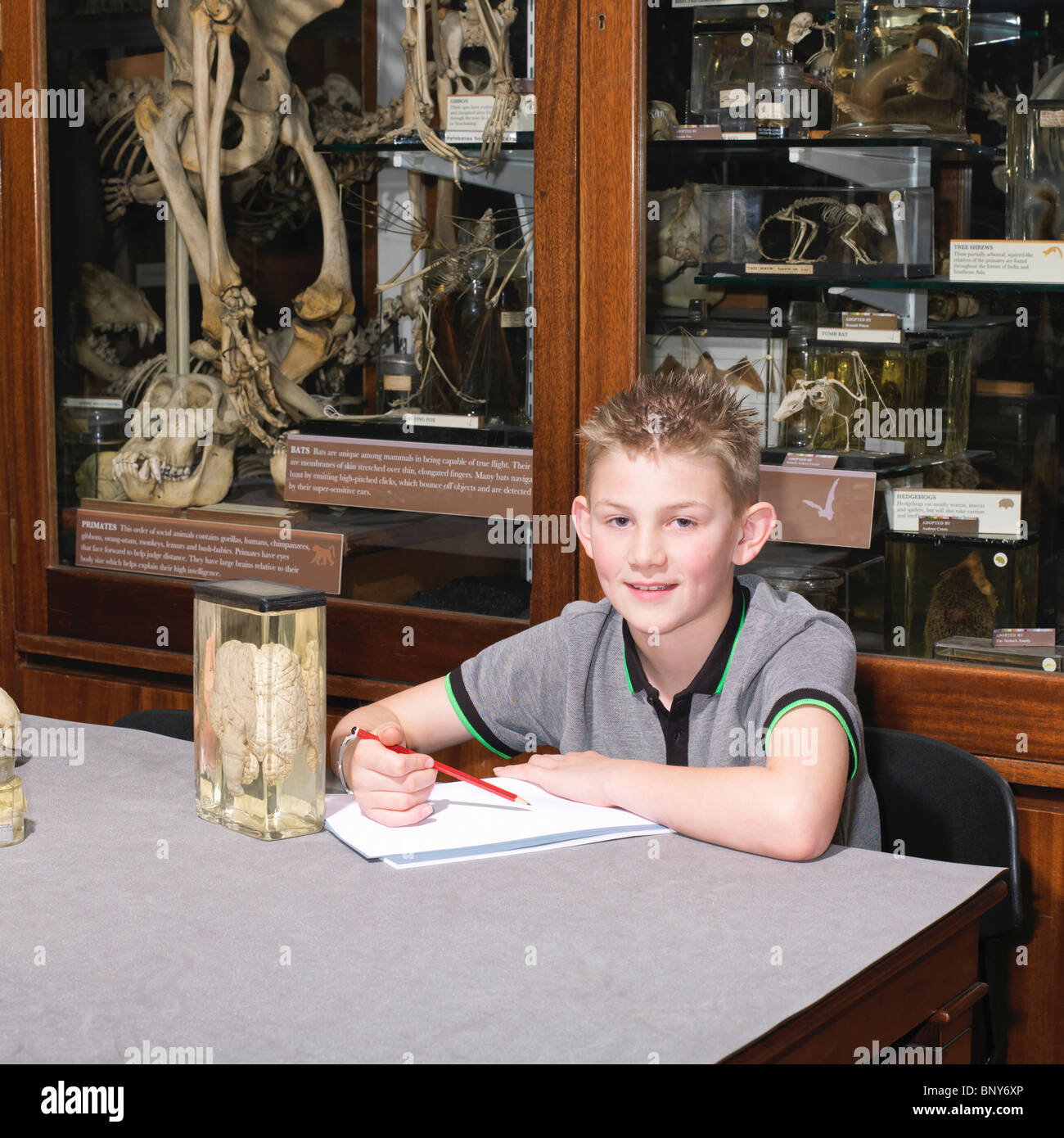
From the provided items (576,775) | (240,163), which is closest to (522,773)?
(576,775)

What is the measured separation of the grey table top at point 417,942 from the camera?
3.25 ft

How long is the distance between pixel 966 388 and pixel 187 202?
149 centimetres

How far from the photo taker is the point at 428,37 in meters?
2.46

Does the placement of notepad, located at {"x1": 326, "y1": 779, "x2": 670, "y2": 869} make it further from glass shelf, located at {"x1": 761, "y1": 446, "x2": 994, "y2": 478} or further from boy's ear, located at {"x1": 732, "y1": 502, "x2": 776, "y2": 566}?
glass shelf, located at {"x1": 761, "y1": 446, "x2": 994, "y2": 478}

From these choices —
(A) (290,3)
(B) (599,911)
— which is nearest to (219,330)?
(A) (290,3)

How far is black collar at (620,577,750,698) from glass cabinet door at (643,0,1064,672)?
1.75 feet

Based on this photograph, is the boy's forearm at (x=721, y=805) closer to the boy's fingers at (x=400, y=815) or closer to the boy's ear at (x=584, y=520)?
the boy's fingers at (x=400, y=815)

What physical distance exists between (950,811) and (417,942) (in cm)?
78

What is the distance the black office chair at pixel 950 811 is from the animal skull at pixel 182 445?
1.49 m

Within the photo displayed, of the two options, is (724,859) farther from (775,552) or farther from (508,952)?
(775,552)

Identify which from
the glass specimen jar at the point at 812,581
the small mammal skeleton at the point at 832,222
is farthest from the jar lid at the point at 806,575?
the small mammal skeleton at the point at 832,222

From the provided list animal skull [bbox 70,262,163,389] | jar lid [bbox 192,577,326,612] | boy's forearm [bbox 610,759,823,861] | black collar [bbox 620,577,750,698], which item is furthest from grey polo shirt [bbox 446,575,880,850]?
animal skull [bbox 70,262,163,389]

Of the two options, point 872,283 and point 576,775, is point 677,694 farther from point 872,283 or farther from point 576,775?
point 872,283

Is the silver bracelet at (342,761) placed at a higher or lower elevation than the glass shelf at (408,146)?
lower
